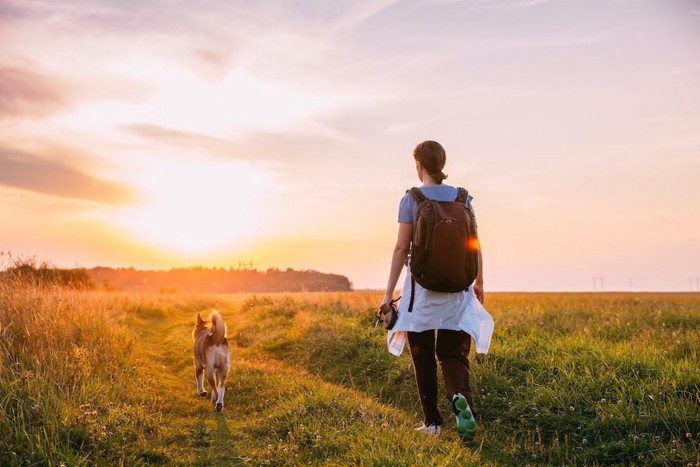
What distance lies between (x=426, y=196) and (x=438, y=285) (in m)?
0.97

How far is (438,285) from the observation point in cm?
515

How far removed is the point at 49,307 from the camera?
880cm

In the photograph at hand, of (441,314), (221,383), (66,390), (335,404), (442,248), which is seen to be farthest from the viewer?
(221,383)

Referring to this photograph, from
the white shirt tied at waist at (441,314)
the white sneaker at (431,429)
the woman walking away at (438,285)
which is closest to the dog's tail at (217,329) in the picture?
the woman walking away at (438,285)

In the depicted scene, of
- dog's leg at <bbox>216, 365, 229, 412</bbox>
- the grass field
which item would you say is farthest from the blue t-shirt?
dog's leg at <bbox>216, 365, 229, 412</bbox>

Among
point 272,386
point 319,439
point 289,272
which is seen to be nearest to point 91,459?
point 319,439

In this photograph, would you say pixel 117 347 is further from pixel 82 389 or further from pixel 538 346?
pixel 538 346

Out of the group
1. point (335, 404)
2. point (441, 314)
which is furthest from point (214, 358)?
point (441, 314)

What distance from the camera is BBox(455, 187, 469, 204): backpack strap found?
5.43 meters

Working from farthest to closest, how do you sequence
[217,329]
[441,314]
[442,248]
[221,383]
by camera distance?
[217,329] → [221,383] → [441,314] → [442,248]

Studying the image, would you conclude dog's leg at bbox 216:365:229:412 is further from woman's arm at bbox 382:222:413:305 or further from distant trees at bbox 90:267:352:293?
distant trees at bbox 90:267:352:293

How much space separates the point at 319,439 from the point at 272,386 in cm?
276

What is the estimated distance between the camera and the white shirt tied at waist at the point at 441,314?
17.5 ft

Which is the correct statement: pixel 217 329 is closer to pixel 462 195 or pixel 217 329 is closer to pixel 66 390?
pixel 66 390
